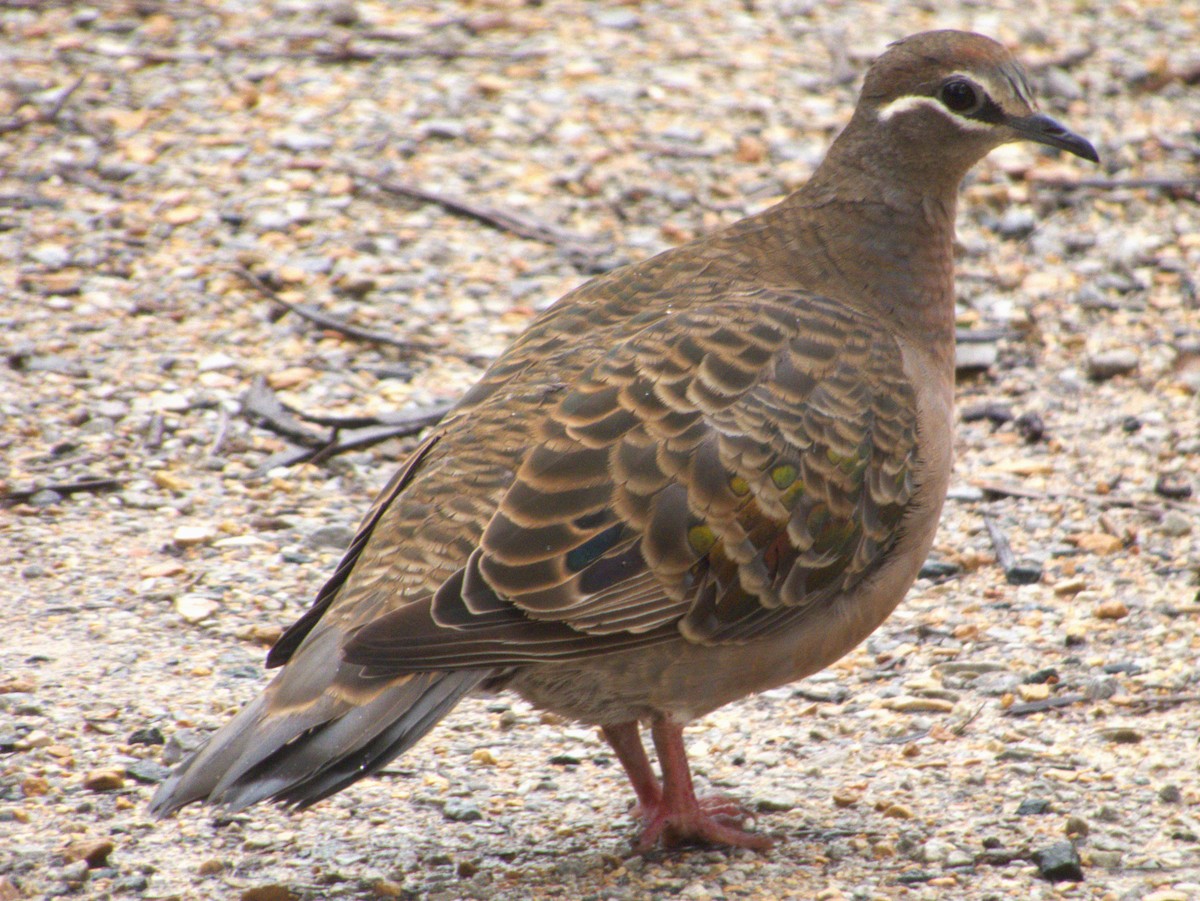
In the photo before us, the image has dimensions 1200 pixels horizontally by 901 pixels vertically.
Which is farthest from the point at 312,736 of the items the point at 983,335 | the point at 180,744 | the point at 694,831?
the point at 983,335

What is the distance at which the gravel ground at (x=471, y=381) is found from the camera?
4.23 metres

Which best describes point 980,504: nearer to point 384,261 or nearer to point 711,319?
point 711,319

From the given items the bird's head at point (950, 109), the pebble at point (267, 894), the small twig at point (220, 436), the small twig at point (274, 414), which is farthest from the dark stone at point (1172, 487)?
the pebble at point (267, 894)

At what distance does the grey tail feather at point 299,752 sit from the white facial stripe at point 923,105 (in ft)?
7.46

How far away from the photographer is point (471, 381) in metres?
6.55

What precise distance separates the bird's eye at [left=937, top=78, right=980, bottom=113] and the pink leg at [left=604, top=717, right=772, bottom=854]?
6.55 feet

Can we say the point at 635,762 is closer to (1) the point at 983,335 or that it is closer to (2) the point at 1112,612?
(2) the point at 1112,612

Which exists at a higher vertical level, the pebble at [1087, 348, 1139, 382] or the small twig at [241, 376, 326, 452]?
the pebble at [1087, 348, 1139, 382]

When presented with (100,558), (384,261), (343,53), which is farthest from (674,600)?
(343,53)

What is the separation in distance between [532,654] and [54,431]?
2.97 m

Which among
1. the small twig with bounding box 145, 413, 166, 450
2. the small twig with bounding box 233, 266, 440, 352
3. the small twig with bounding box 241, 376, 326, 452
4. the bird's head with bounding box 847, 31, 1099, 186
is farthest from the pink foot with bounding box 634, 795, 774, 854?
the small twig with bounding box 233, 266, 440, 352

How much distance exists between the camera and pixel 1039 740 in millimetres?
4672

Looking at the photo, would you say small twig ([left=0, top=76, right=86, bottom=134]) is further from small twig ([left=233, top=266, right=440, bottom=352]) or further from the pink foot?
the pink foot

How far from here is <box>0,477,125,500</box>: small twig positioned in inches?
221
